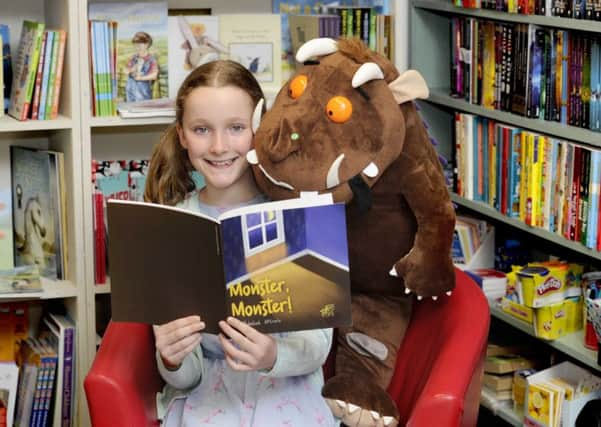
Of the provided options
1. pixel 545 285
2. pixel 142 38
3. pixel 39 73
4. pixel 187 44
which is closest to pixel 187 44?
pixel 187 44

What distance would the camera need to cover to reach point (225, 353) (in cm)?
172

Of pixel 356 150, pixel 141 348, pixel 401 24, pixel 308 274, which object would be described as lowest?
pixel 141 348

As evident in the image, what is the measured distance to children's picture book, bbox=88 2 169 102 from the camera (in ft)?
8.09

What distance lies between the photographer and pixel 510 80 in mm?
2420

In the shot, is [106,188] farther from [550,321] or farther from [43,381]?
[550,321]

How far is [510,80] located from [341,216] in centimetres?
96

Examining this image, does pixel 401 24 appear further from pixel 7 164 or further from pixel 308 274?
pixel 308 274

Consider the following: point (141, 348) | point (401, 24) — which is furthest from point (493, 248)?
point (141, 348)

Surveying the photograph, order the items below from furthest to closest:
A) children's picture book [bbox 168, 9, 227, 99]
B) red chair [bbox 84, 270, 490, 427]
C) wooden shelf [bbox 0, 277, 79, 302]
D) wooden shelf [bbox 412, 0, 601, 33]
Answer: children's picture book [bbox 168, 9, 227, 99], wooden shelf [bbox 0, 277, 79, 302], wooden shelf [bbox 412, 0, 601, 33], red chair [bbox 84, 270, 490, 427]

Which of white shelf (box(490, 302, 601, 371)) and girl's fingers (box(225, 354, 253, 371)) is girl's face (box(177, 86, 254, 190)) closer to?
girl's fingers (box(225, 354, 253, 371))

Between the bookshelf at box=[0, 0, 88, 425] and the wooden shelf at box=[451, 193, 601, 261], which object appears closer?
the wooden shelf at box=[451, 193, 601, 261]

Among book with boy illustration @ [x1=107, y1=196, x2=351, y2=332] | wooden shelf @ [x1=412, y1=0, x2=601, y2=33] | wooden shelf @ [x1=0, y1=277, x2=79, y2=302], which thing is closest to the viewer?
book with boy illustration @ [x1=107, y1=196, x2=351, y2=332]

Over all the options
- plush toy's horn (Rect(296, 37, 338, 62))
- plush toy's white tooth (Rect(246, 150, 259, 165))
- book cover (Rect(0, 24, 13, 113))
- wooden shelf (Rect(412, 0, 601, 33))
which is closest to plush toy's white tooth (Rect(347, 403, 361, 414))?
plush toy's white tooth (Rect(246, 150, 259, 165))

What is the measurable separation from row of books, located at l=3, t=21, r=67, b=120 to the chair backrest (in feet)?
3.18
